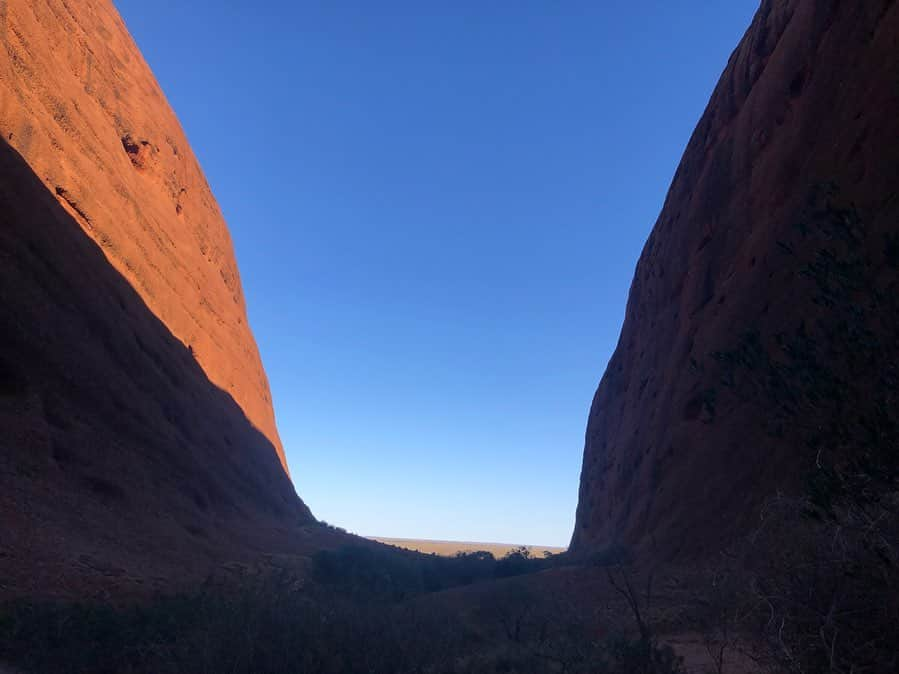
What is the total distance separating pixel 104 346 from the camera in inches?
598

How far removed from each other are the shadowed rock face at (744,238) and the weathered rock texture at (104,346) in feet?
34.8

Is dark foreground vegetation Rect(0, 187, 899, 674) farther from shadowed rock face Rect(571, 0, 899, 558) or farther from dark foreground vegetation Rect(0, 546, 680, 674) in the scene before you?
shadowed rock face Rect(571, 0, 899, 558)

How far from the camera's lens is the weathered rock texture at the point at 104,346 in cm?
1112

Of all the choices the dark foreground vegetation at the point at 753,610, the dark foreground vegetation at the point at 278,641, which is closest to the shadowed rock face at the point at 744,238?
the dark foreground vegetation at the point at 753,610

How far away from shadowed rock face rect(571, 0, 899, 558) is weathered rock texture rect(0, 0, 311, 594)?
1062cm

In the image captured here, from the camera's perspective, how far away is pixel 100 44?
82.0 feet

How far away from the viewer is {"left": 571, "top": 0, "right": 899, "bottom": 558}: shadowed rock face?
12.8 meters

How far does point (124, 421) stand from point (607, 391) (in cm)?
2469

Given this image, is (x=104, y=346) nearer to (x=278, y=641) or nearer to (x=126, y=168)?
(x=126, y=168)

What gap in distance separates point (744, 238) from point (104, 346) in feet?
57.7

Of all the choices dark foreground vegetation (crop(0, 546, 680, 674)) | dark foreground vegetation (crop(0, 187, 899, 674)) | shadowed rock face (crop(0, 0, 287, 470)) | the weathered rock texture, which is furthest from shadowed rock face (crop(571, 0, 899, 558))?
shadowed rock face (crop(0, 0, 287, 470))

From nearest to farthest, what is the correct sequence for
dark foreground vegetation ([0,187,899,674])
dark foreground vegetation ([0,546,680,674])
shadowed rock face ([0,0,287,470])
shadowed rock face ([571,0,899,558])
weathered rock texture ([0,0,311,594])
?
dark foreground vegetation ([0,187,899,674]) → dark foreground vegetation ([0,546,680,674]) → weathered rock texture ([0,0,311,594]) → shadowed rock face ([571,0,899,558]) → shadowed rock face ([0,0,287,470])

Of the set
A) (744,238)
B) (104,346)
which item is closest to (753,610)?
(104,346)

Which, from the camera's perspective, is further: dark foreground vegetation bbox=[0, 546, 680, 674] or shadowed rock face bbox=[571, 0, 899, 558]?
shadowed rock face bbox=[571, 0, 899, 558]
